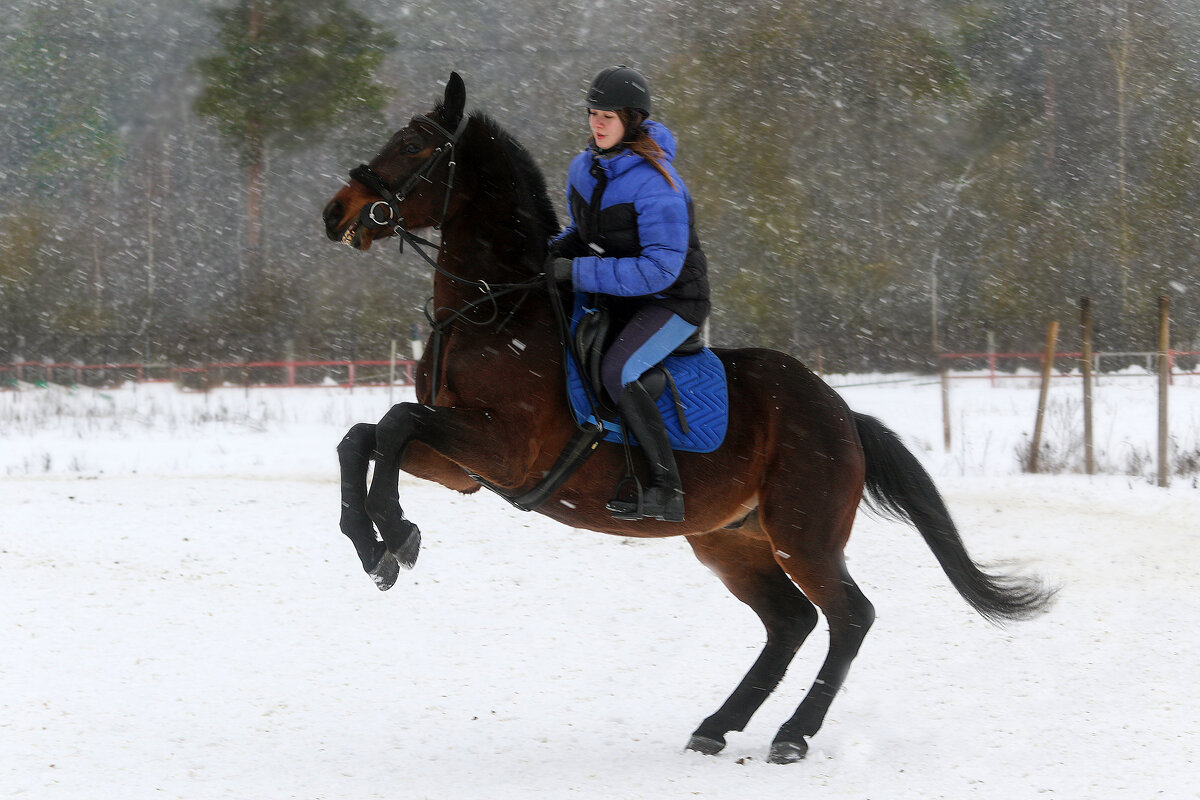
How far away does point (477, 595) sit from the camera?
25.1 ft

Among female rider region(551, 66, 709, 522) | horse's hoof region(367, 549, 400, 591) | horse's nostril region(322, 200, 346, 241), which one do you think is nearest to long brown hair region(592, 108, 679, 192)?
female rider region(551, 66, 709, 522)

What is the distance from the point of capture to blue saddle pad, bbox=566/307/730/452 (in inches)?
171

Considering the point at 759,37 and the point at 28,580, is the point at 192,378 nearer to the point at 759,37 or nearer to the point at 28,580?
the point at 759,37

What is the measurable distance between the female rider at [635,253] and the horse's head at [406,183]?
50 centimetres

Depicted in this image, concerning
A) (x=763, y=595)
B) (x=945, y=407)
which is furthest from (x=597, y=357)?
(x=945, y=407)

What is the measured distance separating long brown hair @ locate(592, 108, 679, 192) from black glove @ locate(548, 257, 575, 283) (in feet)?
1.57

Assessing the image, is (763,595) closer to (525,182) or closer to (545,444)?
(545,444)

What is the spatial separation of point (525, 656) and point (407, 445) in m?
2.83

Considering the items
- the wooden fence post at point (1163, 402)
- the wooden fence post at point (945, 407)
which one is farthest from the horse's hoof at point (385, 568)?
the wooden fence post at point (945, 407)

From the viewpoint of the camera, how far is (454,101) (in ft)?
13.9

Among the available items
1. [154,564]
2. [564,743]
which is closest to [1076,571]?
[564,743]

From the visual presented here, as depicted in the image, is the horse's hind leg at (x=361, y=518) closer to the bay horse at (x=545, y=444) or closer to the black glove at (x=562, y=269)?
the bay horse at (x=545, y=444)

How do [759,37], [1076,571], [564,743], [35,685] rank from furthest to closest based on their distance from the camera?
[759,37] < [1076,571] < [35,685] < [564,743]

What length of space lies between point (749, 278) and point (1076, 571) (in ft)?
52.6
